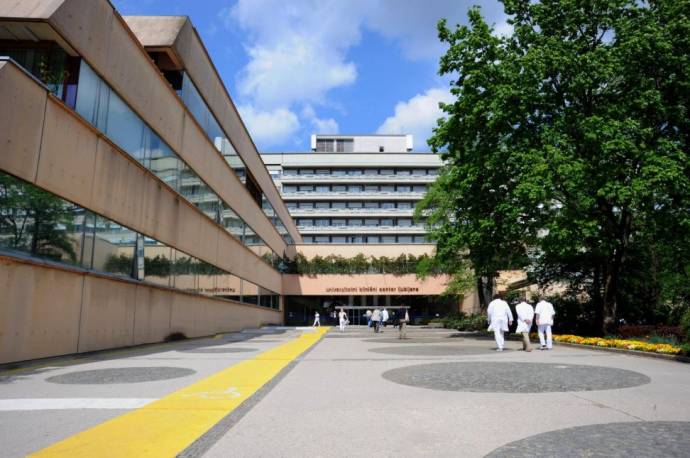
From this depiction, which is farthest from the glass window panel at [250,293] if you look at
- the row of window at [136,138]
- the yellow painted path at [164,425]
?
the yellow painted path at [164,425]

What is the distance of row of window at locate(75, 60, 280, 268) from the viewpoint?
43.4 ft

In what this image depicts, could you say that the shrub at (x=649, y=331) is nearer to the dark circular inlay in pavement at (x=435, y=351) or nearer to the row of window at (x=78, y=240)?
the dark circular inlay in pavement at (x=435, y=351)

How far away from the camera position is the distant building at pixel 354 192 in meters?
84.1

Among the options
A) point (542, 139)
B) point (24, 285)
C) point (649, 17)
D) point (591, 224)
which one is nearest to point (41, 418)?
point (24, 285)

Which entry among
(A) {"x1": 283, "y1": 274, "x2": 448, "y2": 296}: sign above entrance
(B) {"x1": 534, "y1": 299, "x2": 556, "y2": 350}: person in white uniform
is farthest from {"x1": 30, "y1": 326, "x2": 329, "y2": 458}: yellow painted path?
(A) {"x1": 283, "y1": 274, "x2": 448, "y2": 296}: sign above entrance

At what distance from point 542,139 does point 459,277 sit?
2049 centimetres

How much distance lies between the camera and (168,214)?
1873cm

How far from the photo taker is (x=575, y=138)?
68.3 feet

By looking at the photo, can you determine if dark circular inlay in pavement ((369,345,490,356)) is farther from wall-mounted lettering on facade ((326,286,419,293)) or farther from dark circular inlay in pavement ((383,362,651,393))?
wall-mounted lettering on facade ((326,286,419,293))

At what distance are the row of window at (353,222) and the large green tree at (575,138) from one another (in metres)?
59.7

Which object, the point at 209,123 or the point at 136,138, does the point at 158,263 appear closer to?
the point at 136,138

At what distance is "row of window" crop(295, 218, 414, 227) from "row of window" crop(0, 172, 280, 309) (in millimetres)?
63601

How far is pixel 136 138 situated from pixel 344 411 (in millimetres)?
12978

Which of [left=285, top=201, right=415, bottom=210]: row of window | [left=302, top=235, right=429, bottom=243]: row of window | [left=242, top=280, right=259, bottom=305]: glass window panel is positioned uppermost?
[left=285, top=201, right=415, bottom=210]: row of window
